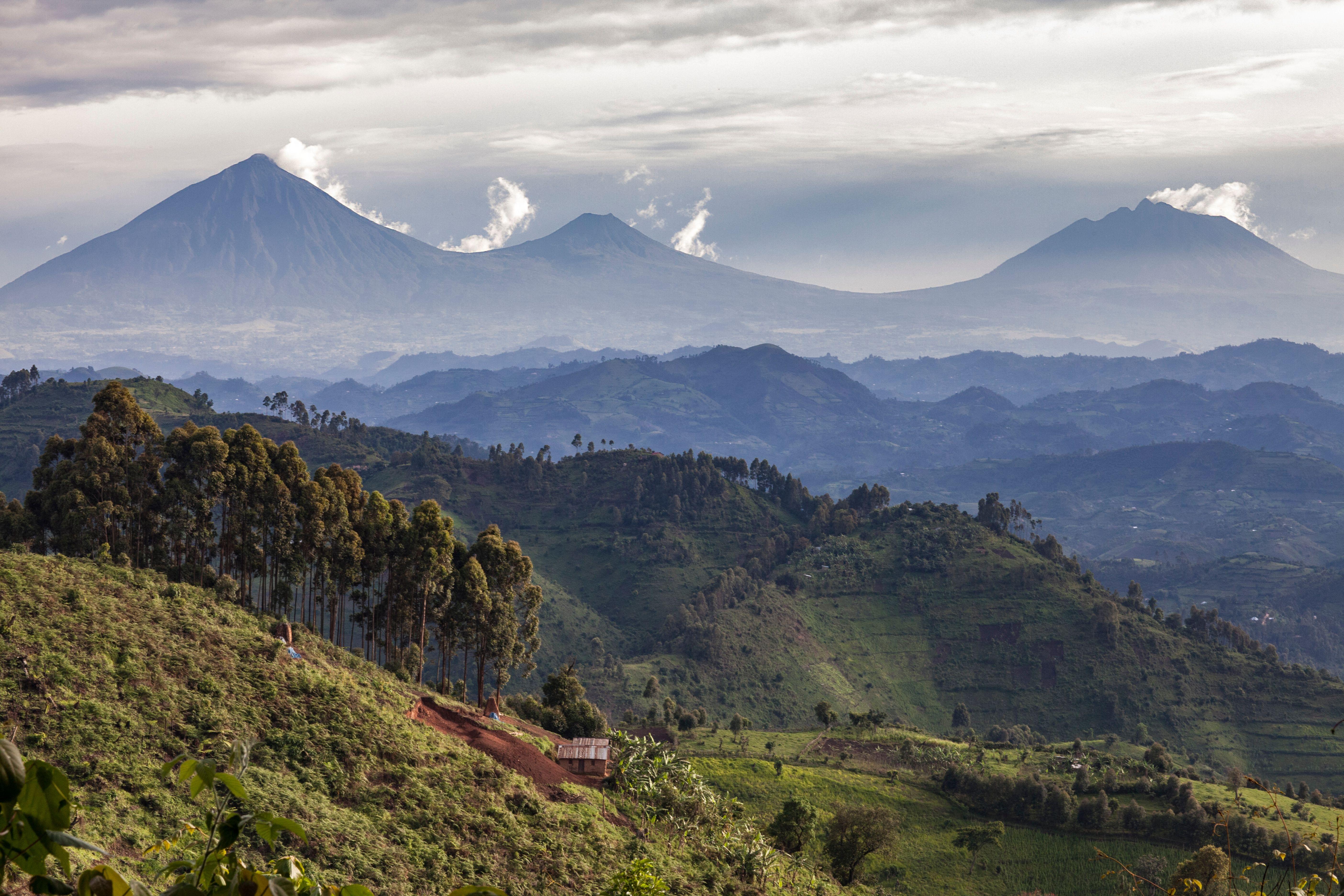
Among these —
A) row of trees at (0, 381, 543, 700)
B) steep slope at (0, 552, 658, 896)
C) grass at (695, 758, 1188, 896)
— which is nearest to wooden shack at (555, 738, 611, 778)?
steep slope at (0, 552, 658, 896)

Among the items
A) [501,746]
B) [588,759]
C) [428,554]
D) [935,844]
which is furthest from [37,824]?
[935,844]

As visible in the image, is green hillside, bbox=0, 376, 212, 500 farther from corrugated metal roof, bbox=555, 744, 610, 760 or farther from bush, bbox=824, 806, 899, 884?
bush, bbox=824, 806, 899, 884

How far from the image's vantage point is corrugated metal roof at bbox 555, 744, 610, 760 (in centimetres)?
3728

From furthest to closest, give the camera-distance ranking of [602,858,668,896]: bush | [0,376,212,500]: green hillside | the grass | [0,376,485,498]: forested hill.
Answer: [0,376,485,498]: forested hill
[0,376,212,500]: green hillside
the grass
[602,858,668,896]: bush

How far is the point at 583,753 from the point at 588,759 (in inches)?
13.0

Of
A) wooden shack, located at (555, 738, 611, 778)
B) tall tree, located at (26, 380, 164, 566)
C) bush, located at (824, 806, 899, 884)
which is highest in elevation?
tall tree, located at (26, 380, 164, 566)

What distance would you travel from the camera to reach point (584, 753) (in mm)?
37438

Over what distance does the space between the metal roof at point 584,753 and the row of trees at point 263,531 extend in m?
13.0

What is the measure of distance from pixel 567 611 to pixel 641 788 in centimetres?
11275

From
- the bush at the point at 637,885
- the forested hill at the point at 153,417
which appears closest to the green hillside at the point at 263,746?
the bush at the point at 637,885

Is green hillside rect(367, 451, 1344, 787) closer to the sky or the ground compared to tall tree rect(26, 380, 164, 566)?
closer to the ground

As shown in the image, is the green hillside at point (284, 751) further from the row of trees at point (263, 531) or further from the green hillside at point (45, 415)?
the green hillside at point (45, 415)

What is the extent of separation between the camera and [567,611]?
482 feet

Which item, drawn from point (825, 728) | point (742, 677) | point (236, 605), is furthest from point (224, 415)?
point (236, 605)
